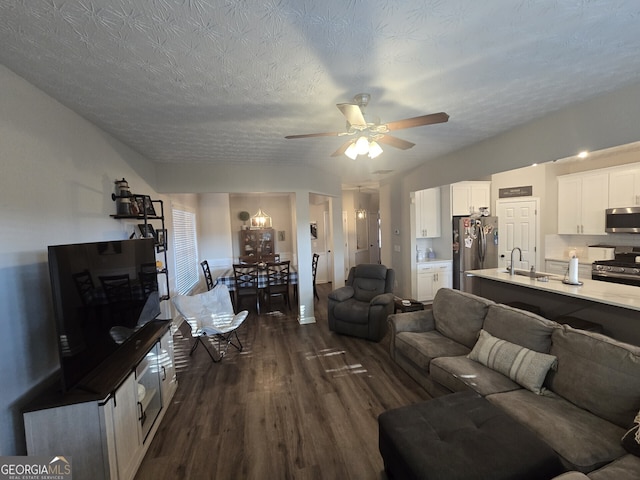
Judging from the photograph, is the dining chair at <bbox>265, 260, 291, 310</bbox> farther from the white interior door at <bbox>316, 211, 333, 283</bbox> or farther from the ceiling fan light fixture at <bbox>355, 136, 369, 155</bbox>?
the ceiling fan light fixture at <bbox>355, 136, 369, 155</bbox>

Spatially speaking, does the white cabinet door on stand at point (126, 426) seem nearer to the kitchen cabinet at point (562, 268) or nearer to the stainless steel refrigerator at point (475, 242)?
the stainless steel refrigerator at point (475, 242)

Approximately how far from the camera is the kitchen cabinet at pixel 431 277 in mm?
5414

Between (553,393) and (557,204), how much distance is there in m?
4.47

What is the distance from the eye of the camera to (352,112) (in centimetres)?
180

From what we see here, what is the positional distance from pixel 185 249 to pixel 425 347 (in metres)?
4.50

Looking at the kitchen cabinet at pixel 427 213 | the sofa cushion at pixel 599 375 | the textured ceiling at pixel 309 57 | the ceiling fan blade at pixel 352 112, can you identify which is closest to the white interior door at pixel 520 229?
the kitchen cabinet at pixel 427 213

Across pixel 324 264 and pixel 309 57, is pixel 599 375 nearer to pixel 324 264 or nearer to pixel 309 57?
pixel 309 57

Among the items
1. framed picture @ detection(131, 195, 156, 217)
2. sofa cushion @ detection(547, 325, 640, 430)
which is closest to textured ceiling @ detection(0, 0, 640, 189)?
framed picture @ detection(131, 195, 156, 217)

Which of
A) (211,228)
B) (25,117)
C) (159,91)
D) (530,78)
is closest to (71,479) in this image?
(25,117)

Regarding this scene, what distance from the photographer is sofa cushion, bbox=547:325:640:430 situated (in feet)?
5.16

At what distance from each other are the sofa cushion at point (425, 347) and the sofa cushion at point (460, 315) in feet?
0.28

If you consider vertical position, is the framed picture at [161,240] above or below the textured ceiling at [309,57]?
below

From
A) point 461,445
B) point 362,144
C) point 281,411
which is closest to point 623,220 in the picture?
A: point 362,144

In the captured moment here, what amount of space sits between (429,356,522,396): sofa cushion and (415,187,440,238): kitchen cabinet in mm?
3499
